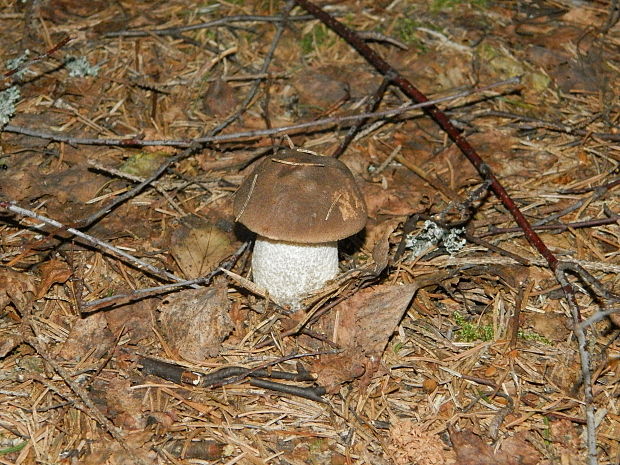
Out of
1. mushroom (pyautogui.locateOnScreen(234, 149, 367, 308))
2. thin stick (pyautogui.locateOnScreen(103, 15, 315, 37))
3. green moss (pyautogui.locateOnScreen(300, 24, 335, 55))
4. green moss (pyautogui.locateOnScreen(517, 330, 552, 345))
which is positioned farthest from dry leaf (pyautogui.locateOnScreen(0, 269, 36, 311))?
green moss (pyautogui.locateOnScreen(300, 24, 335, 55))

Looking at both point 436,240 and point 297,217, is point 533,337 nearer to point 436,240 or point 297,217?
point 436,240

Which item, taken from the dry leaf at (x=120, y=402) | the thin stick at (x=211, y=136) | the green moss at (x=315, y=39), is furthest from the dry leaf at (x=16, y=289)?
the green moss at (x=315, y=39)

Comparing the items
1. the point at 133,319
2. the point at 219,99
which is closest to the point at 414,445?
the point at 133,319

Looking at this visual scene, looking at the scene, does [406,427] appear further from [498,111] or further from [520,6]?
[520,6]

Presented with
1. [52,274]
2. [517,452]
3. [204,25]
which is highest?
[204,25]

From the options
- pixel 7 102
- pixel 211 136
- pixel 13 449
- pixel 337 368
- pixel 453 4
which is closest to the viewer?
pixel 13 449

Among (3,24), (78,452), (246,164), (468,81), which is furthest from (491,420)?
(3,24)
